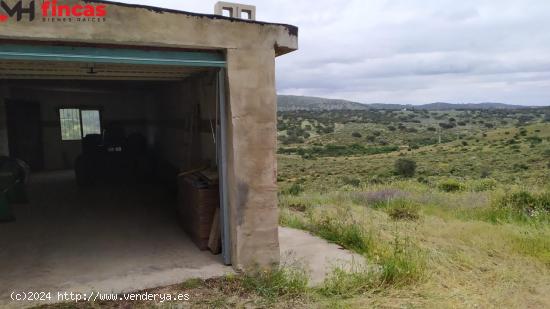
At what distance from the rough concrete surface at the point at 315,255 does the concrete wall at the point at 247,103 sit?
67 cm

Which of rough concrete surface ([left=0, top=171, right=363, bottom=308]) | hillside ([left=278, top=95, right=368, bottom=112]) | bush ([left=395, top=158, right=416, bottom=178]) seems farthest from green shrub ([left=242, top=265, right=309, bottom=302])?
hillside ([left=278, top=95, right=368, bottom=112])

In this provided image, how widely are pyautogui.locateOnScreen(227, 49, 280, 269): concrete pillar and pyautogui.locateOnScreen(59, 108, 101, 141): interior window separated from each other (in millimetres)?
10771

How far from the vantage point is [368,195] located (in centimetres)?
1416

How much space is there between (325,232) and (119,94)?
31.6 ft

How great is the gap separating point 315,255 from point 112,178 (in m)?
7.49

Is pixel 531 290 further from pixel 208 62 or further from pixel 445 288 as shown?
pixel 208 62

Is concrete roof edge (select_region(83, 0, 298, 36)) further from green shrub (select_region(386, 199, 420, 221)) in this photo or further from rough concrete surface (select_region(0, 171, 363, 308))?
green shrub (select_region(386, 199, 420, 221))

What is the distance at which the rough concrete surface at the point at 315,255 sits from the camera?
6.30m

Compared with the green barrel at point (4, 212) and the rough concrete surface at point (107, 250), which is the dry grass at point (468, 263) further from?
the green barrel at point (4, 212)

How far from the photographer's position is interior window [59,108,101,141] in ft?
47.2

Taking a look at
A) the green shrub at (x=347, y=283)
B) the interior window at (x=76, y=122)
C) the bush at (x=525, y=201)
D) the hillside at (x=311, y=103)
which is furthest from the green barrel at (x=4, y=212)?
the hillside at (x=311, y=103)

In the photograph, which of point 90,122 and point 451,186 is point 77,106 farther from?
point 451,186

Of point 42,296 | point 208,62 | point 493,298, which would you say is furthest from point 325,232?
point 42,296

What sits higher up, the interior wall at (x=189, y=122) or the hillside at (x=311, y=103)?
the hillside at (x=311, y=103)
